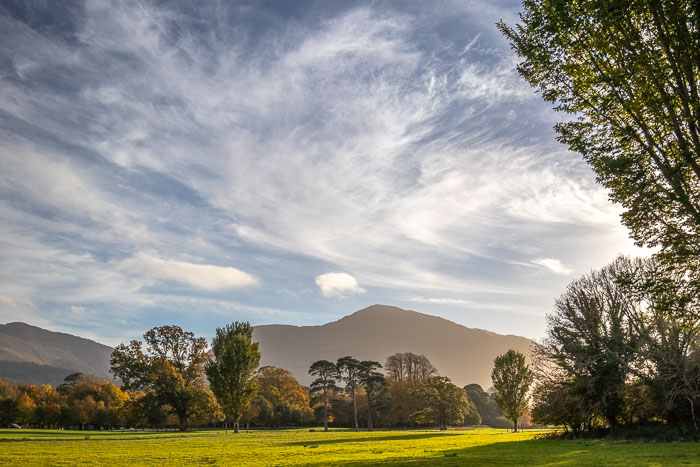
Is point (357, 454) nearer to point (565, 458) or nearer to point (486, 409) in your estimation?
point (565, 458)

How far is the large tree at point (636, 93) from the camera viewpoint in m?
12.8

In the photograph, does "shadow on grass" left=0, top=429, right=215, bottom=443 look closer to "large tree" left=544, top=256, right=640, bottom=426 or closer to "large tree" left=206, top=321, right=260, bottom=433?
"large tree" left=206, top=321, right=260, bottom=433

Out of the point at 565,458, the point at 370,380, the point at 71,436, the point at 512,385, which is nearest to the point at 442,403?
the point at 370,380

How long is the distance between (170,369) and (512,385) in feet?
176

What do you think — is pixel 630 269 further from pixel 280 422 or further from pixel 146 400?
pixel 280 422

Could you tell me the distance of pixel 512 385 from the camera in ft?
212

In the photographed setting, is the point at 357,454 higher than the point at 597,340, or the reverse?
the point at 597,340

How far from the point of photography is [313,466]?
17.4 metres

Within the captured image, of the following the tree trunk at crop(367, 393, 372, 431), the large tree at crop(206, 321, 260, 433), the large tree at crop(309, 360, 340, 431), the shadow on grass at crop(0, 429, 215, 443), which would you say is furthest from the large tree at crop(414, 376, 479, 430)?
the shadow on grass at crop(0, 429, 215, 443)

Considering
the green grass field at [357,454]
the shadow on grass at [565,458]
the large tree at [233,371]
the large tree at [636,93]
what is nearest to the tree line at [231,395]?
the large tree at [233,371]

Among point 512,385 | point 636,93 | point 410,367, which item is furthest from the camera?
point 410,367

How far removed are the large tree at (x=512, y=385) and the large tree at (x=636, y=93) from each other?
53.9m

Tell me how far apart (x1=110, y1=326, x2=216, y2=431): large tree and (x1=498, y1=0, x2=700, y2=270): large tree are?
65.2 m

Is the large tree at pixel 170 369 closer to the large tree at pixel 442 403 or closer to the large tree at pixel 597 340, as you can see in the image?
the large tree at pixel 442 403
